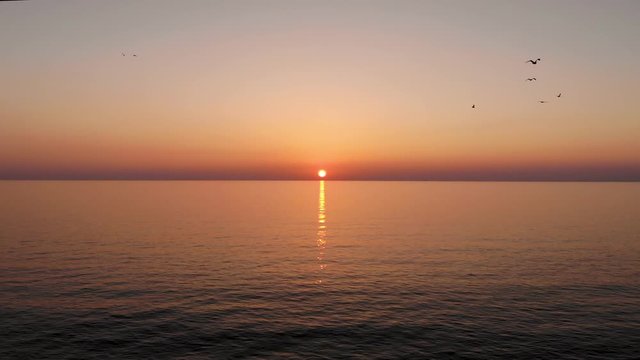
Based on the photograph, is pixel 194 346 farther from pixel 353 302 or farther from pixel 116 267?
pixel 116 267

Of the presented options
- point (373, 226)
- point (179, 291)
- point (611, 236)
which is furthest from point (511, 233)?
point (179, 291)

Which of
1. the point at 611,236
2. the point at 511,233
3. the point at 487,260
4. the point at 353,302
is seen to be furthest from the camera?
the point at 511,233

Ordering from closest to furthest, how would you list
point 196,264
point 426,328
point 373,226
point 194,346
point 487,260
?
point 194,346
point 426,328
point 196,264
point 487,260
point 373,226

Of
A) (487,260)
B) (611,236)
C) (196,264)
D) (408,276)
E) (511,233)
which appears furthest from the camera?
(511,233)

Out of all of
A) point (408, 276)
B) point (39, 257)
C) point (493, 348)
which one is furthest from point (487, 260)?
point (39, 257)

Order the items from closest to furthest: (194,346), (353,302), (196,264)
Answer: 1. (194,346)
2. (353,302)
3. (196,264)

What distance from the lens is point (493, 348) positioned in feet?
136

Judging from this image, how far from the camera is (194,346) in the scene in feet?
135

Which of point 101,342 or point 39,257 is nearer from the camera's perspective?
point 101,342

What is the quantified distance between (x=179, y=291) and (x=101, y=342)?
17.5m

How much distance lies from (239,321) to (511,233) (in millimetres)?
92296

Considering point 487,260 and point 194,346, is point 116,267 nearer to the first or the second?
point 194,346

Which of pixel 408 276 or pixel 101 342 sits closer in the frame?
pixel 101 342

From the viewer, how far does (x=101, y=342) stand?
41.6 metres
